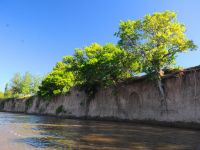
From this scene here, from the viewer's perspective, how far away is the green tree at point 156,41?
29484 mm

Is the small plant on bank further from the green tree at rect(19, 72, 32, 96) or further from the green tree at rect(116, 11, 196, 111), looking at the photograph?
the green tree at rect(19, 72, 32, 96)

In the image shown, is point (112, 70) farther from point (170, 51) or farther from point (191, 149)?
point (191, 149)

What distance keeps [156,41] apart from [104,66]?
27.9ft

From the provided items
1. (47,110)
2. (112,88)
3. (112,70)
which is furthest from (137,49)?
(47,110)

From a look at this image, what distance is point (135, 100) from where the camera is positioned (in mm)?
35156

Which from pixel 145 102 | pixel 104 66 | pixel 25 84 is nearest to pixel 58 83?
pixel 104 66

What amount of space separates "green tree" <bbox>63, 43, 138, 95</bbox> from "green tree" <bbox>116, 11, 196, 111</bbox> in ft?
5.06

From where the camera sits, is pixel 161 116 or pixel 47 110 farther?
pixel 47 110

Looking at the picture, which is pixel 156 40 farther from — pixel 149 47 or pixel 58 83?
pixel 58 83

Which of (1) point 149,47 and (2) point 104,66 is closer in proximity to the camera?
(1) point 149,47

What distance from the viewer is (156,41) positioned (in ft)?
98.5

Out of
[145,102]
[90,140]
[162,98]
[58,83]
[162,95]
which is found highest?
[58,83]

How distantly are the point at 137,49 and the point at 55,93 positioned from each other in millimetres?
27981

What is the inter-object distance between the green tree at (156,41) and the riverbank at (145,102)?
1381mm
